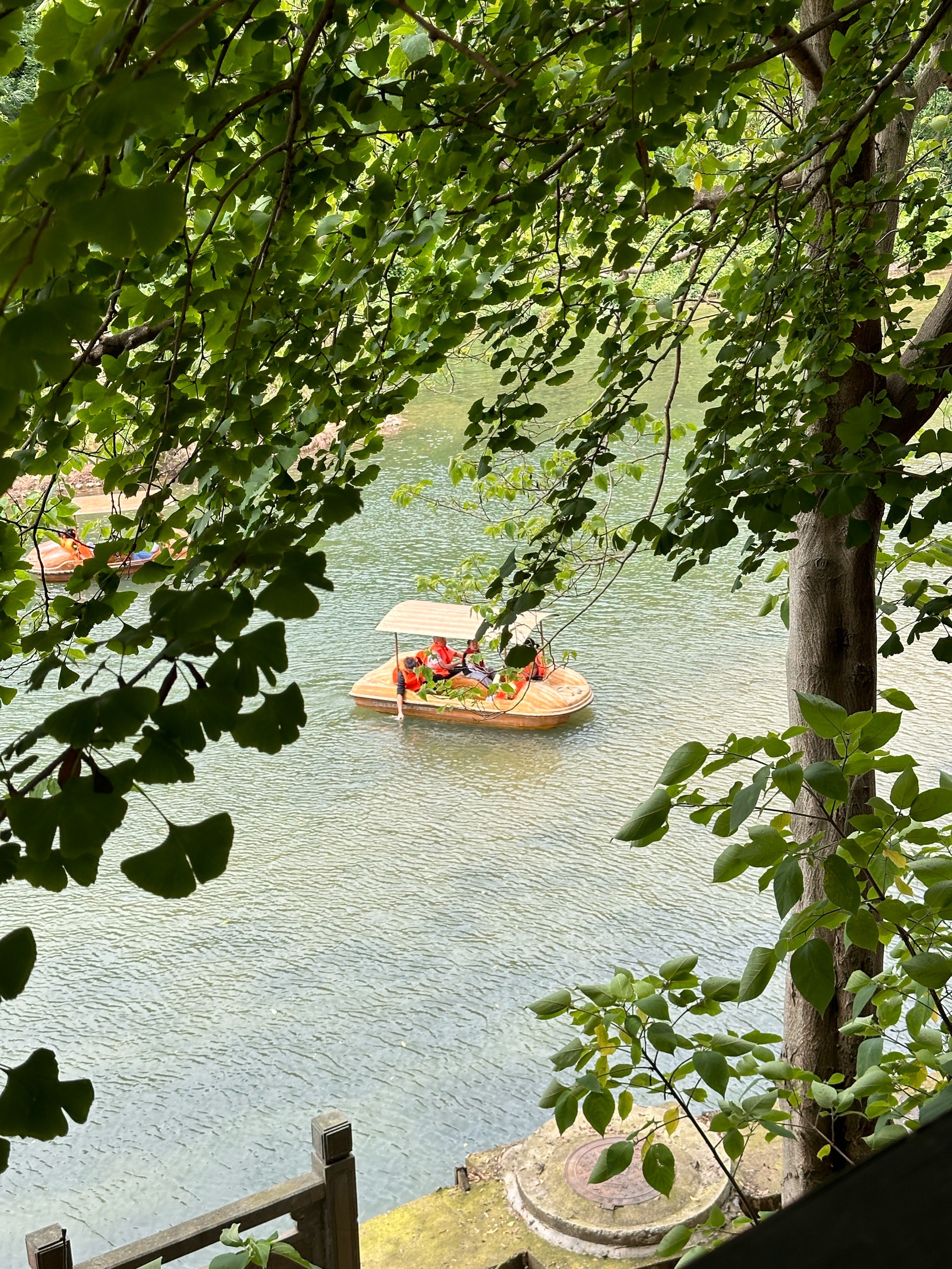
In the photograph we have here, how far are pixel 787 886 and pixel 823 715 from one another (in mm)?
151

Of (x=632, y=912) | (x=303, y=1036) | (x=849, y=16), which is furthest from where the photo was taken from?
(x=632, y=912)

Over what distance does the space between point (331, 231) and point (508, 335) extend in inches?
16.7

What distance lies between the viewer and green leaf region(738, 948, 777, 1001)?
1048mm

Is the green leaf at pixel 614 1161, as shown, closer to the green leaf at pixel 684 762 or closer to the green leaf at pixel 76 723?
the green leaf at pixel 684 762

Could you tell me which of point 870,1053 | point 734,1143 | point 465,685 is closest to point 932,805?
point 870,1053

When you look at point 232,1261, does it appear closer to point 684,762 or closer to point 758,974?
point 758,974

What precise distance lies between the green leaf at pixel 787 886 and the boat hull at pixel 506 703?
7080 mm

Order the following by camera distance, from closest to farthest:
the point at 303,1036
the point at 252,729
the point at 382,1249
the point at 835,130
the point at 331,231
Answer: the point at 252,729 < the point at 331,231 < the point at 835,130 < the point at 382,1249 < the point at 303,1036

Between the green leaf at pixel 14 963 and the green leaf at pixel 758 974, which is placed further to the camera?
the green leaf at pixel 758 974

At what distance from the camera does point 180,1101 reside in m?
5.27

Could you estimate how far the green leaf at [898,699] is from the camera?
1213 mm

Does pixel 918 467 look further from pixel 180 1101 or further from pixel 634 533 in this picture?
pixel 634 533

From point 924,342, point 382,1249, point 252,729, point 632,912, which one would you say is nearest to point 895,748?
point 632,912

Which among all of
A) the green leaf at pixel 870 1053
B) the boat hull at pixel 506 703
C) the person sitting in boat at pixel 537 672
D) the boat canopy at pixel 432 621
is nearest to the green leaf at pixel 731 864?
the green leaf at pixel 870 1053
